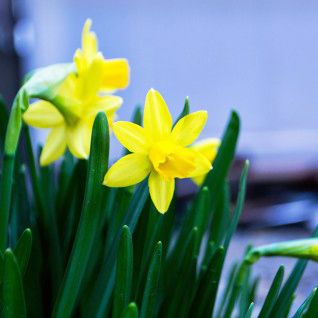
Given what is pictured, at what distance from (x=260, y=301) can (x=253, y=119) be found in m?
2.17

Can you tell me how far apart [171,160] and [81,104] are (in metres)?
0.10

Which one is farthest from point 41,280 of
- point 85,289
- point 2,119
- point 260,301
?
point 260,301

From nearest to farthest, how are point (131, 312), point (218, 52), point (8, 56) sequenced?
point (131, 312)
point (8, 56)
point (218, 52)

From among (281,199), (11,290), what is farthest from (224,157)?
(281,199)

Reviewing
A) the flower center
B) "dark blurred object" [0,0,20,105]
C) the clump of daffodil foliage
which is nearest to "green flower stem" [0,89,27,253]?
the clump of daffodil foliage

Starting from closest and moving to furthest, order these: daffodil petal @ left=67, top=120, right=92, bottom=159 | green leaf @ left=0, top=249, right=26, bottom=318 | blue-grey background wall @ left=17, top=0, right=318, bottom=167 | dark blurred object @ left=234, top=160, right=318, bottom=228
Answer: green leaf @ left=0, top=249, right=26, bottom=318, daffodil petal @ left=67, top=120, right=92, bottom=159, dark blurred object @ left=234, top=160, right=318, bottom=228, blue-grey background wall @ left=17, top=0, right=318, bottom=167

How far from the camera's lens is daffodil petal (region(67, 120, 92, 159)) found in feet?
1.24

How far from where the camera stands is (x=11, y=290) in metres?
0.29

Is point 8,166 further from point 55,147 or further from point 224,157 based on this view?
point 224,157

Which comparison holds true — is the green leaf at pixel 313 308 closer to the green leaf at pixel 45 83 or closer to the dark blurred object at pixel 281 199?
the green leaf at pixel 45 83

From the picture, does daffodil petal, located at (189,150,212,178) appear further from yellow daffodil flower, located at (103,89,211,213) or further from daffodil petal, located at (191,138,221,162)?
daffodil petal, located at (191,138,221,162)

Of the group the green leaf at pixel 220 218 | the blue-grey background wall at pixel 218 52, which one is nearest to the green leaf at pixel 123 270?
the green leaf at pixel 220 218

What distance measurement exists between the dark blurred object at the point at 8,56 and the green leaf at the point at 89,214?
184 centimetres

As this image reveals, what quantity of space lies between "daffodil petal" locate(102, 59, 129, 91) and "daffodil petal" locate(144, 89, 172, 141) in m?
0.09
